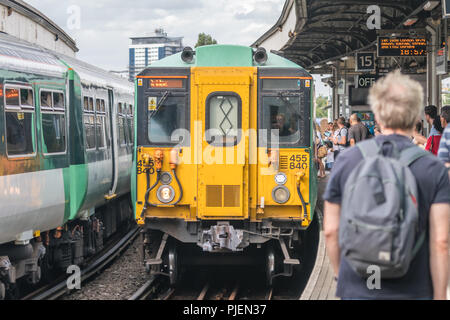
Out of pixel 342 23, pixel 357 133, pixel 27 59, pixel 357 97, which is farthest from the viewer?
pixel 357 97

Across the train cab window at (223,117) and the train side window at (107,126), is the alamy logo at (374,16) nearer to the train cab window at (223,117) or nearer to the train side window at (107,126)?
the train side window at (107,126)

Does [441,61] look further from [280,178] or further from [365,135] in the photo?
[280,178]

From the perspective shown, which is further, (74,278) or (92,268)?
(92,268)

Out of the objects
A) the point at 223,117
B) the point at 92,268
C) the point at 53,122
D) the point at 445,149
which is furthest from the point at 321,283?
the point at 92,268

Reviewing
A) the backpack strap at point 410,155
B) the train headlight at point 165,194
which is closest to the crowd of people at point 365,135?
the backpack strap at point 410,155

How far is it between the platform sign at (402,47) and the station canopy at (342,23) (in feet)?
1.44

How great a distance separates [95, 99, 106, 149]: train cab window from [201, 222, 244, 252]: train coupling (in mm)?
3849

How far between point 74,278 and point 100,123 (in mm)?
2993

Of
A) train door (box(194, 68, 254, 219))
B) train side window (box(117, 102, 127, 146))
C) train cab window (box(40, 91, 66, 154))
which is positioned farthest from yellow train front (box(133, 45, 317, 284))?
train side window (box(117, 102, 127, 146))

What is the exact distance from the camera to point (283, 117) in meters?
9.77

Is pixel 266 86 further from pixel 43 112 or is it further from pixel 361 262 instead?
pixel 361 262

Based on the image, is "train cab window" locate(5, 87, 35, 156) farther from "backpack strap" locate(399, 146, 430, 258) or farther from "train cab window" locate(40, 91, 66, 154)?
"backpack strap" locate(399, 146, 430, 258)

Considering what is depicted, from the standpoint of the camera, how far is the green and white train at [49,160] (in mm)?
8711

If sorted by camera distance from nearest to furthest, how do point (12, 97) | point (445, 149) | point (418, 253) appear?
point (418, 253)
point (445, 149)
point (12, 97)
